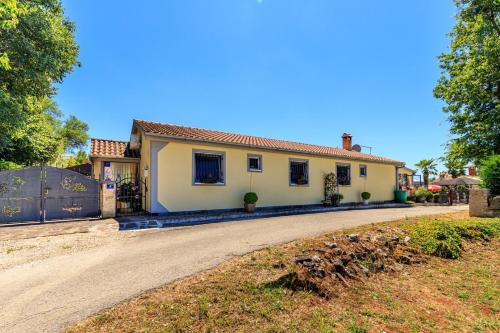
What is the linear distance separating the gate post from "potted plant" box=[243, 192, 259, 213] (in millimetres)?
5412

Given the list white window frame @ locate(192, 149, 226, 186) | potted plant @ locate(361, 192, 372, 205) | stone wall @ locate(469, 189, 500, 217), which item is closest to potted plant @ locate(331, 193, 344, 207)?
potted plant @ locate(361, 192, 372, 205)

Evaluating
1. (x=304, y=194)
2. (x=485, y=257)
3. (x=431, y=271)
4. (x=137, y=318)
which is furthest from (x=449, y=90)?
(x=137, y=318)

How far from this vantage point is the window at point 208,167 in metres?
11.0

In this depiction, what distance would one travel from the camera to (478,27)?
15070 mm

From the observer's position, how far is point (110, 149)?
480 inches

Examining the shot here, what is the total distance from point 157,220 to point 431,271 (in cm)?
792

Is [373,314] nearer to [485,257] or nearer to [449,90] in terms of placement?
[485,257]

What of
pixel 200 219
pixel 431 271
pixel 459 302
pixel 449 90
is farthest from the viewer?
pixel 449 90

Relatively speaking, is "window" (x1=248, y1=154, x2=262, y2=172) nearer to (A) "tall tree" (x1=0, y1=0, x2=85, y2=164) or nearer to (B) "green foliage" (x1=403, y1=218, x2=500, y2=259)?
(B) "green foliage" (x1=403, y1=218, x2=500, y2=259)

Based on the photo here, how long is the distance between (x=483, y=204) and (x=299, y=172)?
7838 millimetres

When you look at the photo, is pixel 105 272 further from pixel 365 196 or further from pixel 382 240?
pixel 365 196

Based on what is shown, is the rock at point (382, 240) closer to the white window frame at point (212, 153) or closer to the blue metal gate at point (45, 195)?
the white window frame at point (212, 153)

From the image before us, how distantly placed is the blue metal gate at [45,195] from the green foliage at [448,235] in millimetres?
10970

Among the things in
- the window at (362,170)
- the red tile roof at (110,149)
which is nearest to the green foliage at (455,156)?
the window at (362,170)
